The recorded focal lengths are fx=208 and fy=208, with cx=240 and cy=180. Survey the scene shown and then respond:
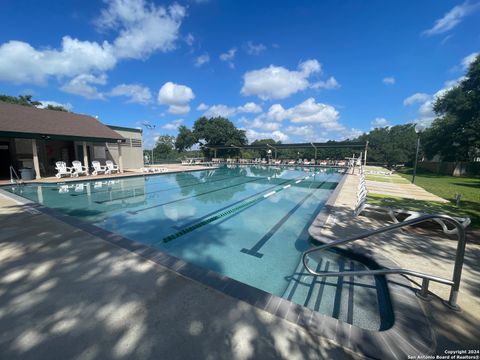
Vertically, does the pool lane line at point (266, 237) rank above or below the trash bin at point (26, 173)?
below

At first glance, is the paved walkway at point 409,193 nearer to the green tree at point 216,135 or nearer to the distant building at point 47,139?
the distant building at point 47,139

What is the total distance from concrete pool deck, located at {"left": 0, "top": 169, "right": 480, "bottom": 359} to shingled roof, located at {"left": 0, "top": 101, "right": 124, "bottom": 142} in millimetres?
10924

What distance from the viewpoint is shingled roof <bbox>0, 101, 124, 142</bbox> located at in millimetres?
10398

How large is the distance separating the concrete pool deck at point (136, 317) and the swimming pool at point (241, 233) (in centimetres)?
83

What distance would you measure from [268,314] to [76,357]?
1.52 m

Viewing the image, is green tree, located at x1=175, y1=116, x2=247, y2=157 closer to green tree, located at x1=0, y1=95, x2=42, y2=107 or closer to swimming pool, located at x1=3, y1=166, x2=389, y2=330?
green tree, located at x1=0, y1=95, x2=42, y2=107

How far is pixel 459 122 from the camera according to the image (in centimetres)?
1956

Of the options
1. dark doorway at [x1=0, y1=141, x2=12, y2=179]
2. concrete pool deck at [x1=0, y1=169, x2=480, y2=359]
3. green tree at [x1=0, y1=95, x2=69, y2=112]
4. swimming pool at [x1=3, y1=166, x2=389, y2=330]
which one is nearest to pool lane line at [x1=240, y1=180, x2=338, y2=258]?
swimming pool at [x1=3, y1=166, x2=389, y2=330]

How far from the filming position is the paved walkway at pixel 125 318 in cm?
158

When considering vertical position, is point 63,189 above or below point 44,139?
below

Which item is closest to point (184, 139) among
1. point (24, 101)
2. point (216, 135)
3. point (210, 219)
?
point (216, 135)

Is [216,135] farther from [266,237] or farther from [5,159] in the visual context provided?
[266,237]

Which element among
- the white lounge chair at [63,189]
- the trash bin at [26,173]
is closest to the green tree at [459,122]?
the white lounge chair at [63,189]

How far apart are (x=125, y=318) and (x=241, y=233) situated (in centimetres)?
335
